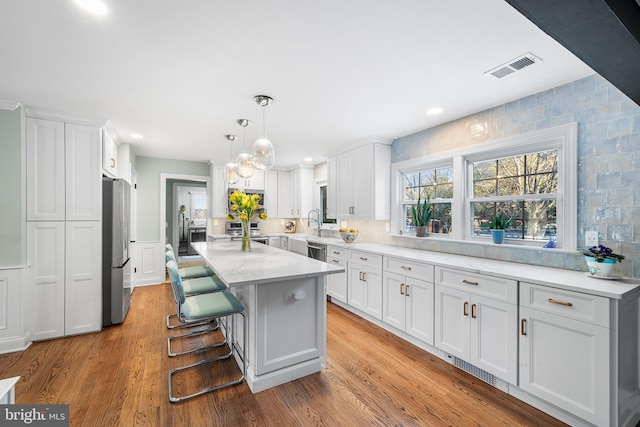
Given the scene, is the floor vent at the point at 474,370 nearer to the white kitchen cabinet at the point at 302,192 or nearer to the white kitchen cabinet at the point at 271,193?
the white kitchen cabinet at the point at 302,192

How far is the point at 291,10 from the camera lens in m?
1.51

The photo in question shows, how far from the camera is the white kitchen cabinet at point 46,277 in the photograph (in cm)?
295

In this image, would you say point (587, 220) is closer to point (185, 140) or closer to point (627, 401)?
point (627, 401)

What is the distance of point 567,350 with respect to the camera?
5.86ft

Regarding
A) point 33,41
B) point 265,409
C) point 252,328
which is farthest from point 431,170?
point 33,41

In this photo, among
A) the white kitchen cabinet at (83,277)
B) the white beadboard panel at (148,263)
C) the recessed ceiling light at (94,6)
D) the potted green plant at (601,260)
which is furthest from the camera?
the white beadboard panel at (148,263)

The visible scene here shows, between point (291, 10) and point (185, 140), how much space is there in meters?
3.22

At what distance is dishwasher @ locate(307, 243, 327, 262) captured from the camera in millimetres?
4332

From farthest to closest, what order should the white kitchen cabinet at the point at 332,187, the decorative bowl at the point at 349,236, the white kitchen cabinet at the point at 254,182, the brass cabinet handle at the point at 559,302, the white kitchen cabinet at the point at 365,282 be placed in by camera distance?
the white kitchen cabinet at the point at 254,182 < the white kitchen cabinet at the point at 332,187 < the decorative bowl at the point at 349,236 < the white kitchen cabinet at the point at 365,282 < the brass cabinet handle at the point at 559,302

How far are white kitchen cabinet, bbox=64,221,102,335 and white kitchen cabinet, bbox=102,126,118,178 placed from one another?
739mm

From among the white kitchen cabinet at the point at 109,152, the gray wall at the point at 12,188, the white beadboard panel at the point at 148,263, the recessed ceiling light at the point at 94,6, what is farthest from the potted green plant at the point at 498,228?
the white beadboard panel at the point at 148,263

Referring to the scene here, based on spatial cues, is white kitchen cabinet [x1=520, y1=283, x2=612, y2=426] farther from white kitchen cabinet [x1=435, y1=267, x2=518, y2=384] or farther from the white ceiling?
the white ceiling

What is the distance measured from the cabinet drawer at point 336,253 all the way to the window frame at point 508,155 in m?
0.80

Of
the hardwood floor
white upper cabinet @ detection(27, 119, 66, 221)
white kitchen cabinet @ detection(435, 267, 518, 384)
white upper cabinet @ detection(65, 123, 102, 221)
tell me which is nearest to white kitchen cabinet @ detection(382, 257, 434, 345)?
white kitchen cabinet @ detection(435, 267, 518, 384)
